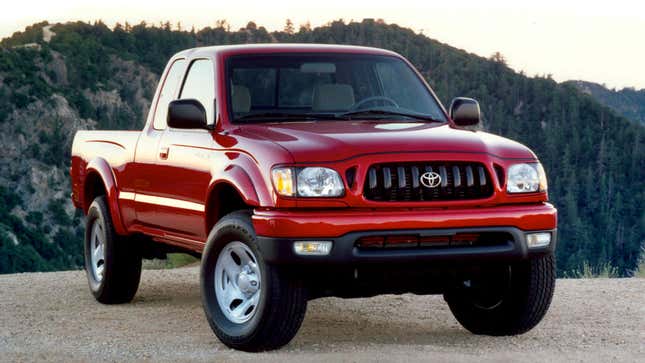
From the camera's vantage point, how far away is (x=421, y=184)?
257 inches

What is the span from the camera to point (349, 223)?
6.29 metres

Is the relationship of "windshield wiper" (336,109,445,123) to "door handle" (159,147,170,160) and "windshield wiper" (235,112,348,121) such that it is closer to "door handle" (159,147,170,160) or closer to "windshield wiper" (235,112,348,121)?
"windshield wiper" (235,112,348,121)

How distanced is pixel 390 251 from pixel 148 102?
116m

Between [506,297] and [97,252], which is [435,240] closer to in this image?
[506,297]

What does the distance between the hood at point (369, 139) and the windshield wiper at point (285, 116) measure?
174 millimetres

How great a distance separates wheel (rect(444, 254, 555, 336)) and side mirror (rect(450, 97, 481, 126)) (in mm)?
1097

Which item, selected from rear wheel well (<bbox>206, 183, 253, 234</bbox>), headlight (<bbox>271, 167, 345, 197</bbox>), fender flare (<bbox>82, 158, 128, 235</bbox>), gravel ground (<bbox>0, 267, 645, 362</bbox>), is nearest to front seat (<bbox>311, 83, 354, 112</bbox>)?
rear wheel well (<bbox>206, 183, 253, 234</bbox>)

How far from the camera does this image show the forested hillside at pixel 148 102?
3620 inches

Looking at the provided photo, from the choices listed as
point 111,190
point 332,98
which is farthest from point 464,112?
point 111,190

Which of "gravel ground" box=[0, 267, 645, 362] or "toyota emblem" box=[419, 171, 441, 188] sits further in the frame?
"gravel ground" box=[0, 267, 645, 362]

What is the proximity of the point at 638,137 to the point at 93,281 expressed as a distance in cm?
13788

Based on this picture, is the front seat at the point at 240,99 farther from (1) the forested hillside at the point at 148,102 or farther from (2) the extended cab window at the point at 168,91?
(1) the forested hillside at the point at 148,102

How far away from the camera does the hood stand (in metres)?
6.45

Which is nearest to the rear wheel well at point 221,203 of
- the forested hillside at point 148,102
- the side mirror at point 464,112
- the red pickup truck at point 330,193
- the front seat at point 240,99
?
the red pickup truck at point 330,193
